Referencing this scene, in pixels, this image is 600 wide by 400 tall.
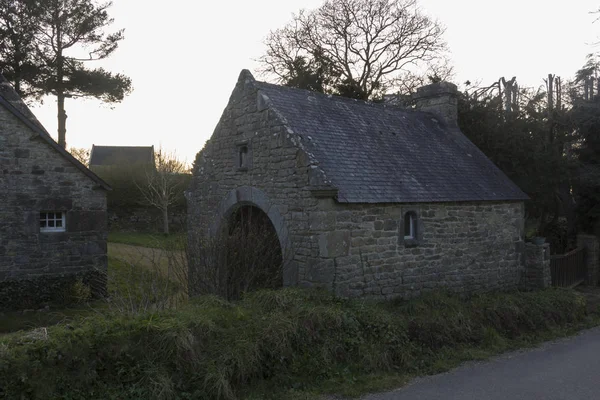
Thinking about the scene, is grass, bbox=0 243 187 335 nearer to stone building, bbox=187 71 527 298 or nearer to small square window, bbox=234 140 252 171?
stone building, bbox=187 71 527 298

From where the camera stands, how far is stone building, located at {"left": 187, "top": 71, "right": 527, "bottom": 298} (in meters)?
9.21

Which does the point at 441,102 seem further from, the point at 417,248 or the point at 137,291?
the point at 137,291

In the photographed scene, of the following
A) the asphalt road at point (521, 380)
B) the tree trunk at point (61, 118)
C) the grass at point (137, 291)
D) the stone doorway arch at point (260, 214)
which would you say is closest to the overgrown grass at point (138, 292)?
the grass at point (137, 291)

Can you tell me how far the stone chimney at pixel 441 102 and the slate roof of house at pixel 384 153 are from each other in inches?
38.4

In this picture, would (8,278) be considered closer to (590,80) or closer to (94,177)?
(94,177)

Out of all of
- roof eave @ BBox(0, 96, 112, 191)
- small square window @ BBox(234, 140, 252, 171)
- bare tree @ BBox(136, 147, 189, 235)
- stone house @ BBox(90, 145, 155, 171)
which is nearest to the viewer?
small square window @ BBox(234, 140, 252, 171)

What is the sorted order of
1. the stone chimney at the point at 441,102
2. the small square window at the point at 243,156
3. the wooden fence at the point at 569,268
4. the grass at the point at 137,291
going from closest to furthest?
the grass at the point at 137,291 → the small square window at the point at 243,156 → the wooden fence at the point at 569,268 → the stone chimney at the point at 441,102

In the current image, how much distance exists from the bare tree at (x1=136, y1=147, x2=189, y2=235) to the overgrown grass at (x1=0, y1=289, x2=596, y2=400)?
63.5 ft

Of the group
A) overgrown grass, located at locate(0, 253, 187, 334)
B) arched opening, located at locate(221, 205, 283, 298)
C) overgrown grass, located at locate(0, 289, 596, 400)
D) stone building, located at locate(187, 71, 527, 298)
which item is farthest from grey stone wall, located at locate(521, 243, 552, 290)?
overgrown grass, located at locate(0, 253, 187, 334)

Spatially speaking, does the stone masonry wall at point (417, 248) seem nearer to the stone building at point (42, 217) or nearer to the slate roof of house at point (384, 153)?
the slate roof of house at point (384, 153)

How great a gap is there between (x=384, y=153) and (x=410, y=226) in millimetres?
1877

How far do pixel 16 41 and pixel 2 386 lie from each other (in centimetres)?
1905

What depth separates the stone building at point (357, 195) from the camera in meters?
9.21

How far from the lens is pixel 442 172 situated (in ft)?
39.2
